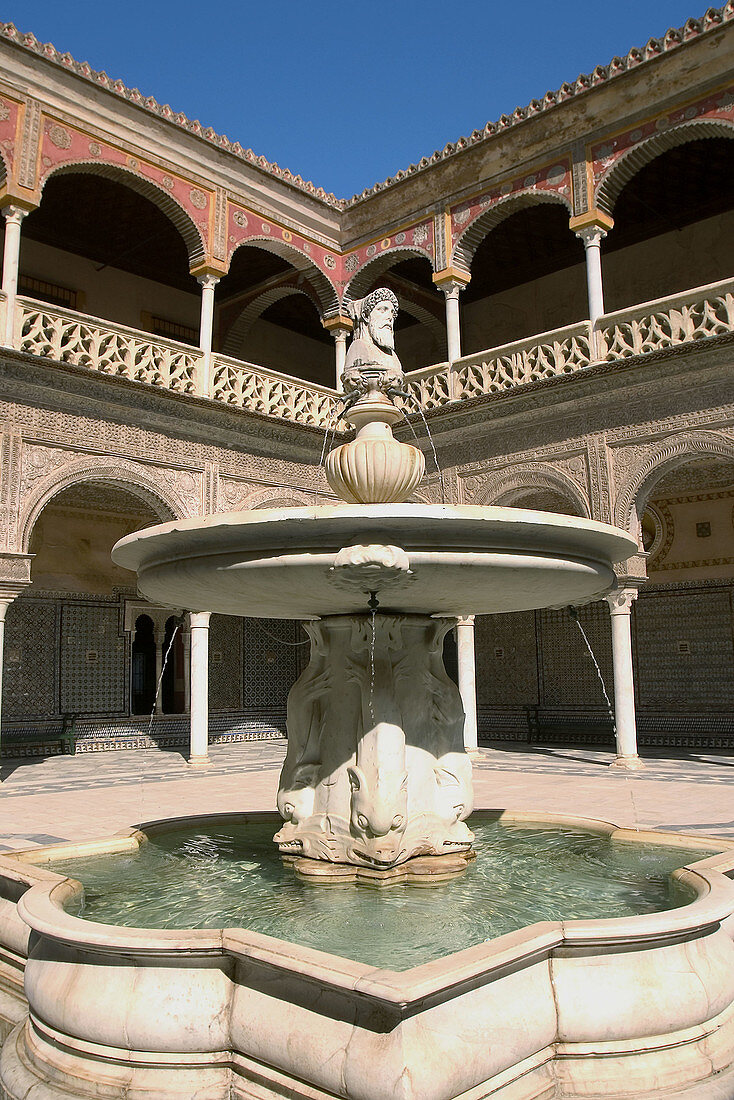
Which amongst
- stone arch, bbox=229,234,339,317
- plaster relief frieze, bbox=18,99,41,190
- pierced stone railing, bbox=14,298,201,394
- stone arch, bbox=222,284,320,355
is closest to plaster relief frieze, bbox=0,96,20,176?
plaster relief frieze, bbox=18,99,41,190

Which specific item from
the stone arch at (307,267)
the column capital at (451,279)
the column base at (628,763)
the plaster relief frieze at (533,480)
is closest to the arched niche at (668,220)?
the column capital at (451,279)

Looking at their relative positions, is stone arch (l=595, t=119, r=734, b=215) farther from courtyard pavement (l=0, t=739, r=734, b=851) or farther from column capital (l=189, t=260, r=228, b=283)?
courtyard pavement (l=0, t=739, r=734, b=851)

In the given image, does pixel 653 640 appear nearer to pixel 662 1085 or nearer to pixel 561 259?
pixel 561 259

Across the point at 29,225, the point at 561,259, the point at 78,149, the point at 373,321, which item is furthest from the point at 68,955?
the point at 561,259

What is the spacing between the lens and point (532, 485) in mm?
10258

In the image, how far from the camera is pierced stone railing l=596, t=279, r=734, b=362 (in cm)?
867

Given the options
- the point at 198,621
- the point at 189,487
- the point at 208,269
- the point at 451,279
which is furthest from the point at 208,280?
the point at 198,621

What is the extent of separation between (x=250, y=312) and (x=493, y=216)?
4.44 meters

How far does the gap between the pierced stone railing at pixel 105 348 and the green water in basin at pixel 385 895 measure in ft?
21.4

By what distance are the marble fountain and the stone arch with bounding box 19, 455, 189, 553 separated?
5.32 meters

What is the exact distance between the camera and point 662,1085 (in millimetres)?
1984

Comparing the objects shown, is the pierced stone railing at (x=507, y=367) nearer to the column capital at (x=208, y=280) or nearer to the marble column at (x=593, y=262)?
the marble column at (x=593, y=262)

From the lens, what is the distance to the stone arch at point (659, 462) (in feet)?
28.6

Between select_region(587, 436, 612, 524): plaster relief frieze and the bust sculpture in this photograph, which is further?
select_region(587, 436, 612, 524): plaster relief frieze
